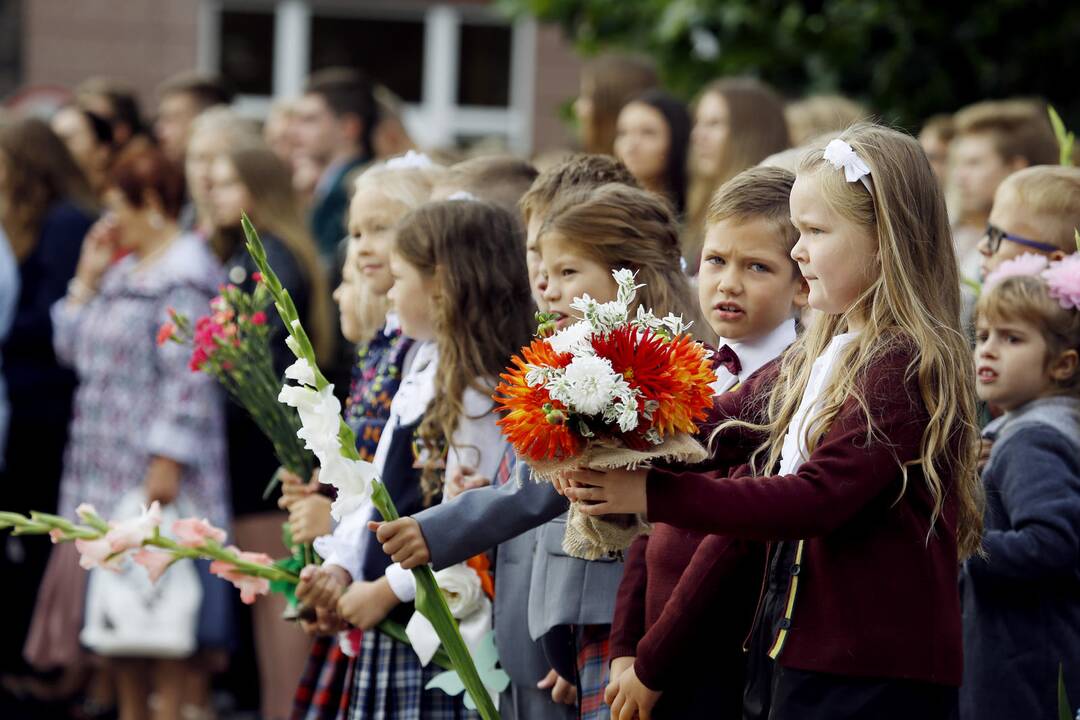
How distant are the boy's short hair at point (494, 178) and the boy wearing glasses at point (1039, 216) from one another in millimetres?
1253

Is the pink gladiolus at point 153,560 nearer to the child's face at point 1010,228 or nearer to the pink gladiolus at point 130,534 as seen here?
the pink gladiolus at point 130,534

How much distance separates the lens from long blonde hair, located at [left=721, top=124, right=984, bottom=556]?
2773 millimetres

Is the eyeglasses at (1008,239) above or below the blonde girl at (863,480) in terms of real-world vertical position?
above

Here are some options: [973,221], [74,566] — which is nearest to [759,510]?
[973,221]

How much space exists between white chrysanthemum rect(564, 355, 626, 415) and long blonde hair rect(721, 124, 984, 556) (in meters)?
0.46

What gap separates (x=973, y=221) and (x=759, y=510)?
10.1 feet

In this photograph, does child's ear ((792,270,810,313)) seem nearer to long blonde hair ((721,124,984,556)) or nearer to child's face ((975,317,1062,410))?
long blonde hair ((721,124,984,556))

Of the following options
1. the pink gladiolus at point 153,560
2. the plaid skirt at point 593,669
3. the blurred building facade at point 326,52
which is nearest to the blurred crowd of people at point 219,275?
the pink gladiolus at point 153,560

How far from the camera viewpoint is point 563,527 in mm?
3568

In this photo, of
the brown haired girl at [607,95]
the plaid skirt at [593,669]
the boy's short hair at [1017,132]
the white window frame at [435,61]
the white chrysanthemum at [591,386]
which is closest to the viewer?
the white chrysanthemum at [591,386]

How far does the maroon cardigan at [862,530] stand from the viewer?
267 cm

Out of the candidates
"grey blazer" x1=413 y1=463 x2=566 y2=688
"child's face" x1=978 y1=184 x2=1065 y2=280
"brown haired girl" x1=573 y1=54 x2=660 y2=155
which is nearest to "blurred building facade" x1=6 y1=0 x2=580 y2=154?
"brown haired girl" x1=573 y1=54 x2=660 y2=155

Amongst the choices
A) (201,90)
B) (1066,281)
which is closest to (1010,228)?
(1066,281)

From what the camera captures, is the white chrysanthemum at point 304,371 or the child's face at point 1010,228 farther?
the child's face at point 1010,228
